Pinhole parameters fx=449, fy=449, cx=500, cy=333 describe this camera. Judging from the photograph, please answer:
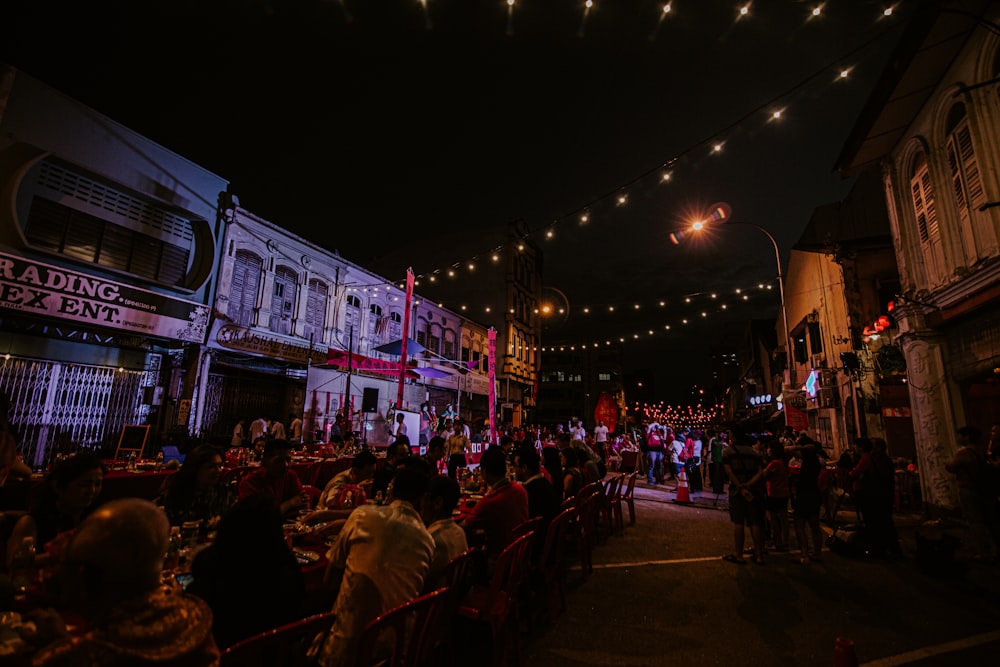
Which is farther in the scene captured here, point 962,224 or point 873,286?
point 873,286

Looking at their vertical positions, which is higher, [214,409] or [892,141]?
[892,141]

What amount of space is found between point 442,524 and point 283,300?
48.2 feet

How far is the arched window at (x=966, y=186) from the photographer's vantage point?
7.91m

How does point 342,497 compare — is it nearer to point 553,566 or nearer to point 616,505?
point 553,566

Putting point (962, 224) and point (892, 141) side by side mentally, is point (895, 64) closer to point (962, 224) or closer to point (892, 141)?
point (892, 141)

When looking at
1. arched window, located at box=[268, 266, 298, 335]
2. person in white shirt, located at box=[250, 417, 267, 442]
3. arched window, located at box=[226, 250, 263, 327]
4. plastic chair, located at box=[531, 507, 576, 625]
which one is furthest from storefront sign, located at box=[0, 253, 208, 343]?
plastic chair, located at box=[531, 507, 576, 625]

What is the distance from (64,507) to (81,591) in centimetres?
274

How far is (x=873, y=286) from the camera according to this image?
14047 millimetres

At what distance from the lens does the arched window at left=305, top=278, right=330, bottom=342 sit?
661 inches

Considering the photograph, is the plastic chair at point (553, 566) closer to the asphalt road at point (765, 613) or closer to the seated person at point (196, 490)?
the asphalt road at point (765, 613)

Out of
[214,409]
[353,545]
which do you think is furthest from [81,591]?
[214,409]

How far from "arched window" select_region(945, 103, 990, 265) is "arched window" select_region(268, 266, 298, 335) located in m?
17.8

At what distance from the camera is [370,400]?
19.8m

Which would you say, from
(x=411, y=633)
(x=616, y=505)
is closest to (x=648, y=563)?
(x=616, y=505)
